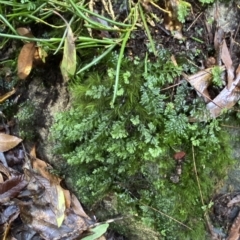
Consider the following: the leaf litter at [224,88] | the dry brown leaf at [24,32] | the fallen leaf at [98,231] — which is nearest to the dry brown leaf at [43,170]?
the fallen leaf at [98,231]

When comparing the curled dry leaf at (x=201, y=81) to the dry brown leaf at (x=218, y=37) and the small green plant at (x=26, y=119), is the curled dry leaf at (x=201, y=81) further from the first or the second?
the small green plant at (x=26, y=119)

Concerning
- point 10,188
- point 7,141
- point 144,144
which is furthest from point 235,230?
point 7,141

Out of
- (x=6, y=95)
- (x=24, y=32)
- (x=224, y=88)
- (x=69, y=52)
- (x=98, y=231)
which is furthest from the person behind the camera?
(x=6, y=95)

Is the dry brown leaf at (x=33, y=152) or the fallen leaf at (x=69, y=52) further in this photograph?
the dry brown leaf at (x=33, y=152)

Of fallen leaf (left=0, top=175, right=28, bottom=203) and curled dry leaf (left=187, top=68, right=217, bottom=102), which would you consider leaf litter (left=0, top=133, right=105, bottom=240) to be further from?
curled dry leaf (left=187, top=68, right=217, bottom=102)

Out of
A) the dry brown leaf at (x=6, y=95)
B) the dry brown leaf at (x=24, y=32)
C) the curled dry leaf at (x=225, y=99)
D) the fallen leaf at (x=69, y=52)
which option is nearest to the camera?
the fallen leaf at (x=69, y=52)

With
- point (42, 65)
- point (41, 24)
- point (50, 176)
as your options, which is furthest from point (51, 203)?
point (41, 24)

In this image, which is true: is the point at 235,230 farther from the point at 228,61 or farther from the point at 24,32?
the point at 24,32
